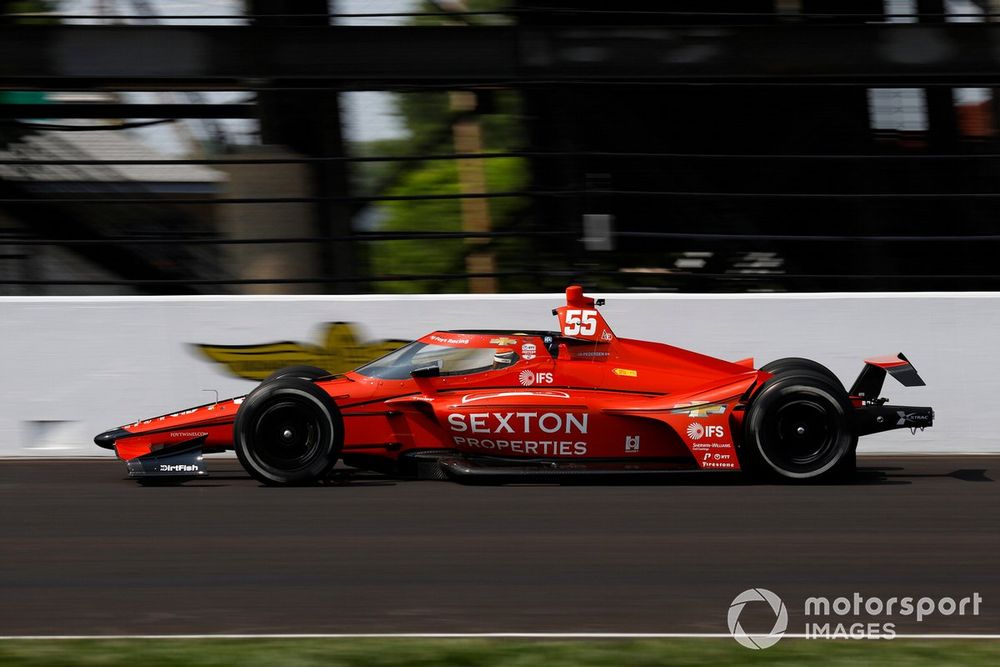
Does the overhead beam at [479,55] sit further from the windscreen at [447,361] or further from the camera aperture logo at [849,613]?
the camera aperture logo at [849,613]

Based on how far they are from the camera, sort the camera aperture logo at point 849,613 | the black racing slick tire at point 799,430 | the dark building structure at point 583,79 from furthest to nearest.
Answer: the dark building structure at point 583,79 < the black racing slick tire at point 799,430 < the camera aperture logo at point 849,613

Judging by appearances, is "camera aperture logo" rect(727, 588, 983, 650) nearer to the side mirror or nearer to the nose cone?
the side mirror

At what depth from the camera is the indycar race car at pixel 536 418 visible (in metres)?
8.50

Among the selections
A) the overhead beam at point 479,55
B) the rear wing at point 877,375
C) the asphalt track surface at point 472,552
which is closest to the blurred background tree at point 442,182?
the overhead beam at point 479,55

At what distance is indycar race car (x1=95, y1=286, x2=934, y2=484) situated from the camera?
8.50 meters

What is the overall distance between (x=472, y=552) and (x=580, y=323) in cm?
258

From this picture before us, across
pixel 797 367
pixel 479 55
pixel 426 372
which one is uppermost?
pixel 479 55

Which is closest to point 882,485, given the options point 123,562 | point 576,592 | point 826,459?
point 826,459

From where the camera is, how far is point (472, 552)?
263 inches

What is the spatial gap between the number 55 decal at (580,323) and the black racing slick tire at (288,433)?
168 cm

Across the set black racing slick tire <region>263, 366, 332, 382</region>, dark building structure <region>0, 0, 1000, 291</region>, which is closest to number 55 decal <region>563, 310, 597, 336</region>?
black racing slick tire <region>263, 366, 332, 382</region>

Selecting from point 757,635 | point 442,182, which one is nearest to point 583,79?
point 442,182

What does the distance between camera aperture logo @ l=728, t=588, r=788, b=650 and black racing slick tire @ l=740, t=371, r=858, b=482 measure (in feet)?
9.01

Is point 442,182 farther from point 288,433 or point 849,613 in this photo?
point 849,613
